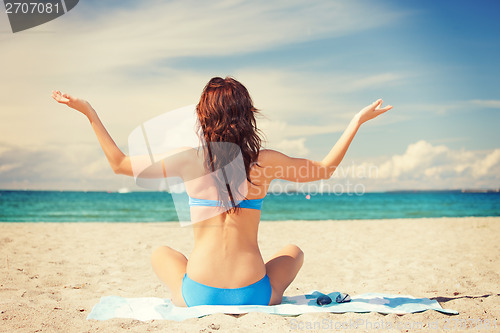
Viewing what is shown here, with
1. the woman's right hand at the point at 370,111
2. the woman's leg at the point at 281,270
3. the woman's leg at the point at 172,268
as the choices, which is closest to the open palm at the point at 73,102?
the woman's leg at the point at 172,268

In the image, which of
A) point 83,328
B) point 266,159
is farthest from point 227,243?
point 83,328

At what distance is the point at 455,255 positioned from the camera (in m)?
6.28

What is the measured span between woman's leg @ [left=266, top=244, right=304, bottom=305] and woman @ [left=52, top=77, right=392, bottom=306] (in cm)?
13

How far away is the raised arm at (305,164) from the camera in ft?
8.63

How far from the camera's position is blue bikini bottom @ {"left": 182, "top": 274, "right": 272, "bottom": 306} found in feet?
9.14

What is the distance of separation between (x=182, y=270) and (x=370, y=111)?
75.2 inches

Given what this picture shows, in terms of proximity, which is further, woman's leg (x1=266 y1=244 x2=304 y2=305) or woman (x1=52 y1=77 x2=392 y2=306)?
woman's leg (x1=266 y1=244 x2=304 y2=305)

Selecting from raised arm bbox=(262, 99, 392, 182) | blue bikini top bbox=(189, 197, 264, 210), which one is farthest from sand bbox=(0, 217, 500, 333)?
raised arm bbox=(262, 99, 392, 182)

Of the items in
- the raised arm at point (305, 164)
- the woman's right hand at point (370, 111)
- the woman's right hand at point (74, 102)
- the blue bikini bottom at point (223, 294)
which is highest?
the woman's right hand at point (74, 102)

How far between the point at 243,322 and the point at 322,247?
5016 millimetres

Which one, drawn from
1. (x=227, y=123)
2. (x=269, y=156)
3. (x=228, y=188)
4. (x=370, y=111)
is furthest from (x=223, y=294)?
(x=370, y=111)

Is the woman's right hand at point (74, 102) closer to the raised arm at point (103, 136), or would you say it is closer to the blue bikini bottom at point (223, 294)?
the raised arm at point (103, 136)

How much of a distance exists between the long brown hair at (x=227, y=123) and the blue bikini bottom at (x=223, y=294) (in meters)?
0.66

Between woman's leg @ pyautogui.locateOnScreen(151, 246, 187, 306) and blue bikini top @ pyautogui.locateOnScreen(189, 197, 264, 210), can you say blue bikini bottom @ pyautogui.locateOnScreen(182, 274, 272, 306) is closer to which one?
woman's leg @ pyautogui.locateOnScreen(151, 246, 187, 306)
